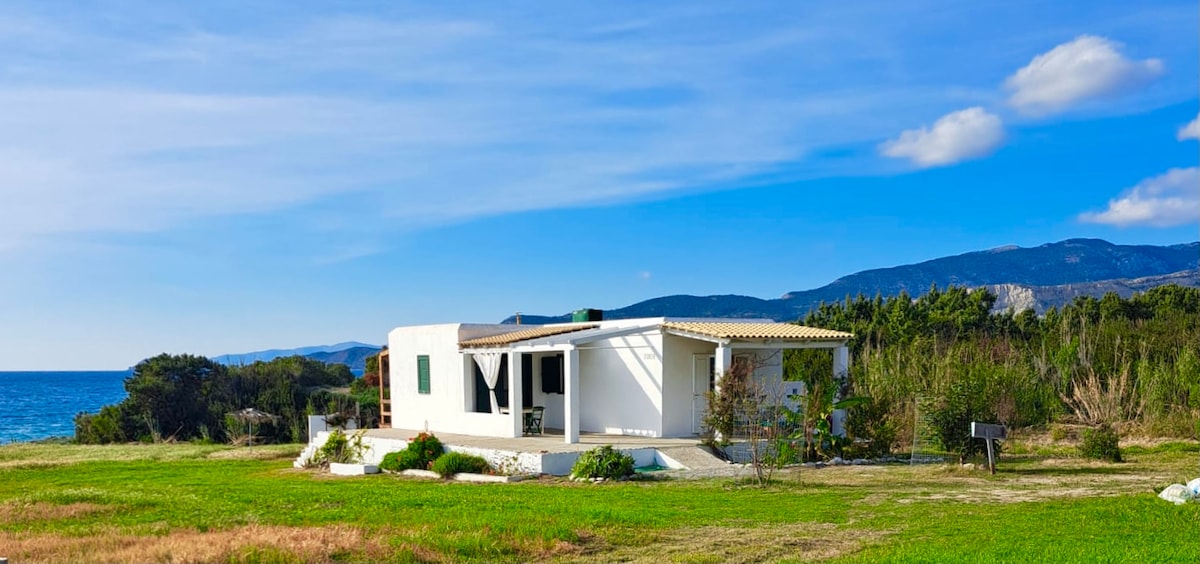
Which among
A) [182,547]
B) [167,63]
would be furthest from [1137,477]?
[167,63]

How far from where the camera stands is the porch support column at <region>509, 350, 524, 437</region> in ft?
Result: 67.7

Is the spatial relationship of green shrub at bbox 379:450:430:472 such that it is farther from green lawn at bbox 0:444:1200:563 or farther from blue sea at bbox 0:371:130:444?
blue sea at bbox 0:371:130:444

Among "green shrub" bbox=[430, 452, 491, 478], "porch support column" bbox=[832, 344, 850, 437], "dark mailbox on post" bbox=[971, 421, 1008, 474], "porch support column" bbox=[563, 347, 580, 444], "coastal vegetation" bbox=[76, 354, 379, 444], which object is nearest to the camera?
"dark mailbox on post" bbox=[971, 421, 1008, 474]

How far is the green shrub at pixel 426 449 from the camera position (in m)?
19.0

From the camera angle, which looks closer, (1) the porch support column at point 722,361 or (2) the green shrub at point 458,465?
→ (2) the green shrub at point 458,465

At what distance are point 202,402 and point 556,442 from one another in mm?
29723

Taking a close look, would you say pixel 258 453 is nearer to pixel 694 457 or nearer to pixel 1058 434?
pixel 694 457

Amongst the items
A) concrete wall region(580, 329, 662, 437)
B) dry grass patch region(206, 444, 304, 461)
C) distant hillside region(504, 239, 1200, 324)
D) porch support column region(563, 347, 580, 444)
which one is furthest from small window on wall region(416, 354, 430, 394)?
distant hillside region(504, 239, 1200, 324)

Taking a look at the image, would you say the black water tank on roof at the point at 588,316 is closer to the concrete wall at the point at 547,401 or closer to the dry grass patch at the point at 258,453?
the concrete wall at the point at 547,401

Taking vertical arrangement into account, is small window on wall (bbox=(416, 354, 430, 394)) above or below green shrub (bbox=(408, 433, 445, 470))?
above

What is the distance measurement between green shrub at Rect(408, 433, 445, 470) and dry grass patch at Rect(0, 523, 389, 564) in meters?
8.67

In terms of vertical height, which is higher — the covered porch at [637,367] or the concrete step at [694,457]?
the covered porch at [637,367]

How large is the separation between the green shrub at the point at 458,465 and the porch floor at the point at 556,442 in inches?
16.7

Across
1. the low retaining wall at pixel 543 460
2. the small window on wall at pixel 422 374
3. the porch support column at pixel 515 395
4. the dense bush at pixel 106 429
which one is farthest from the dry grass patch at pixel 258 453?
the dense bush at pixel 106 429
